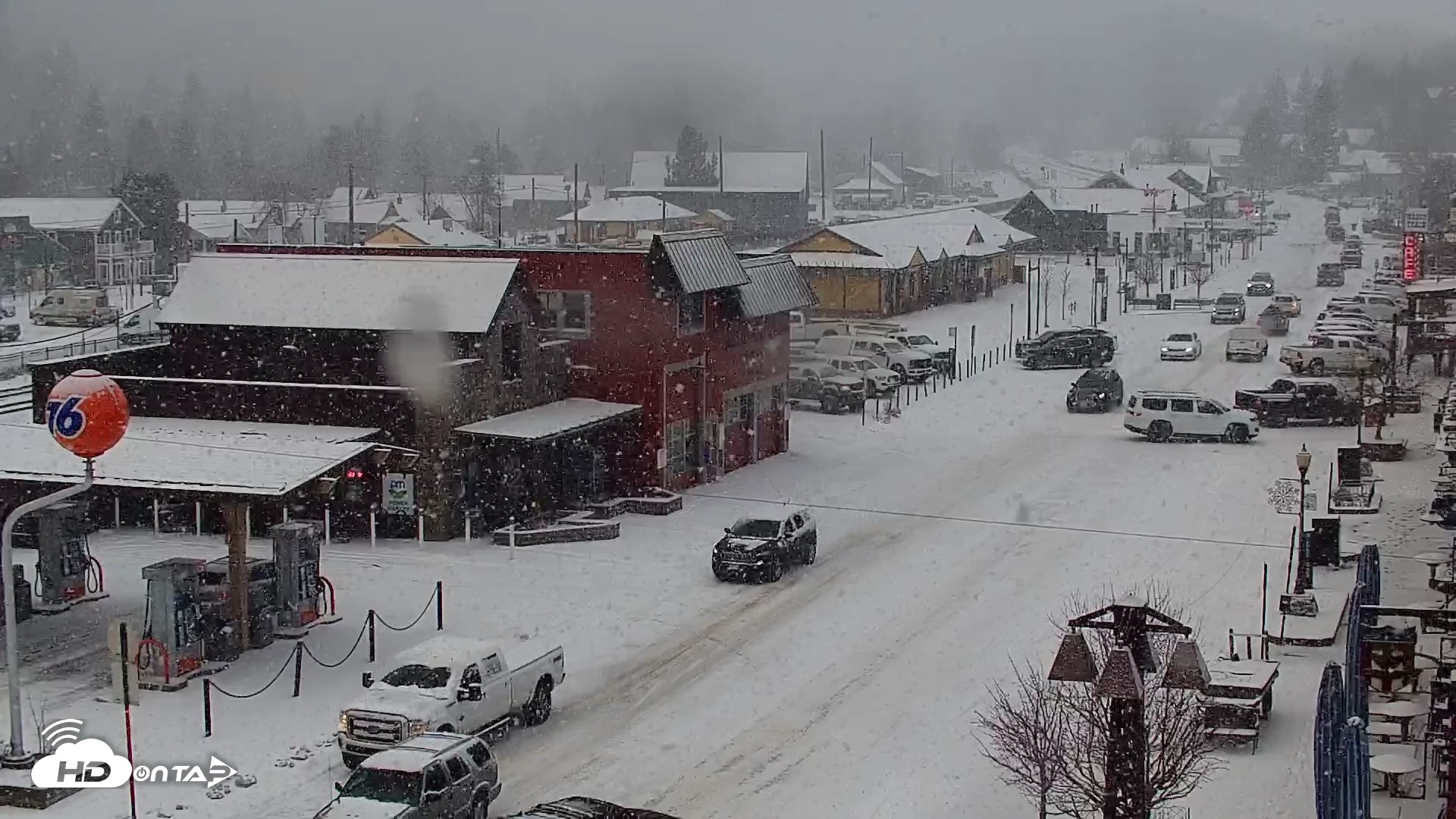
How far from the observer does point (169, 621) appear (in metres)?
20.5

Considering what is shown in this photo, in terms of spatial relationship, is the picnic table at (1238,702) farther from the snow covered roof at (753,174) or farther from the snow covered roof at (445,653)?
the snow covered roof at (753,174)

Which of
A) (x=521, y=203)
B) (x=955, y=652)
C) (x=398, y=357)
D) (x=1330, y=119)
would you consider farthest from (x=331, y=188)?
(x=955, y=652)

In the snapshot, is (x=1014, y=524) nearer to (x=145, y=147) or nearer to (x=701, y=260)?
(x=701, y=260)

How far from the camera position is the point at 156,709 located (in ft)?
64.1

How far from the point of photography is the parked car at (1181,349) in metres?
55.1

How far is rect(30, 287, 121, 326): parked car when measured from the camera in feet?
224

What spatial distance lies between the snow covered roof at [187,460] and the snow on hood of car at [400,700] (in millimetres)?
4284

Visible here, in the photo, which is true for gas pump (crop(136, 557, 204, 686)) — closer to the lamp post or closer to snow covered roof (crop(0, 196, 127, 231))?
the lamp post

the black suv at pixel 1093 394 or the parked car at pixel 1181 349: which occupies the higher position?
the parked car at pixel 1181 349

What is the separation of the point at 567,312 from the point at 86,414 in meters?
17.3

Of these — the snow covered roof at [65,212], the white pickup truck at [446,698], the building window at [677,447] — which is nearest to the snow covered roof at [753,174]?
the snow covered roof at [65,212]

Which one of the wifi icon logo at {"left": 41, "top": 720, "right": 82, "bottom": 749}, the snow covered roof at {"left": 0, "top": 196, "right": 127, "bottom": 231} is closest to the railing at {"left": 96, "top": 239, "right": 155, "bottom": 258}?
the snow covered roof at {"left": 0, "top": 196, "right": 127, "bottom": 231}

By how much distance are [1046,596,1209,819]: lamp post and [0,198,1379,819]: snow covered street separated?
630 cm

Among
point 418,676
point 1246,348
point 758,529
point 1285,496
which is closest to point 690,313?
point 758,529
